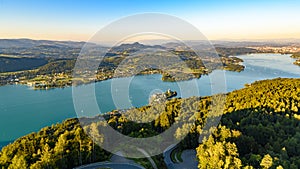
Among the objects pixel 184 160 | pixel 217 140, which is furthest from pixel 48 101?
pixel 217 140

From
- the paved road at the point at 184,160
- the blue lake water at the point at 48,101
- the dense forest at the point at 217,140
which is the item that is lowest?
the blue lake water at the point at 48,101

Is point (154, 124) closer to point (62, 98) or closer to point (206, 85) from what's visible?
point (62, 98)

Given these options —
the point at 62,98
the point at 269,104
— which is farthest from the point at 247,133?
the point at 62,98

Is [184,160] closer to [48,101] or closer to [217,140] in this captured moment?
[217,140]

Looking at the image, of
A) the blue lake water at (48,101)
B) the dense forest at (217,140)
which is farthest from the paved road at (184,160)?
the blue lake water at (48,101)

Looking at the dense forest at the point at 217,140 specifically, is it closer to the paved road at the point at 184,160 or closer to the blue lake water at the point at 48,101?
the paved road at the point at 184,160

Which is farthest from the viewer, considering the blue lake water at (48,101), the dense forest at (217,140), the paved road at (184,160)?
the blue lake water at (48,101)

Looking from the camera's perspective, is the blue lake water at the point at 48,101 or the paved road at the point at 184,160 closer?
the paved road at the point at 184,160

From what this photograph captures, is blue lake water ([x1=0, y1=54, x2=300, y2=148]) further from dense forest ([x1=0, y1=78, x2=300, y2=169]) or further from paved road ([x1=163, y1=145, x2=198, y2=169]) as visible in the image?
paved road ([x1=163, y1=145, x2=198, y2=169])

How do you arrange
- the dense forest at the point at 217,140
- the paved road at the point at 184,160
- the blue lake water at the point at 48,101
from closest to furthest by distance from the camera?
1. the dense forest at the point at 217,140
2. the paved road at the point at 184,160
3. the blue lake water at the point at 48,101
